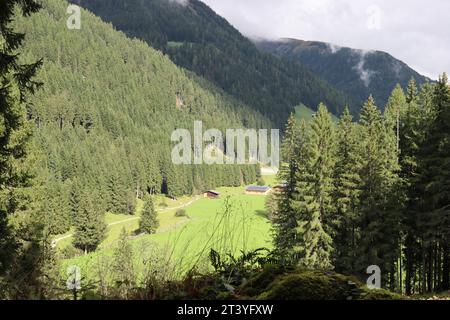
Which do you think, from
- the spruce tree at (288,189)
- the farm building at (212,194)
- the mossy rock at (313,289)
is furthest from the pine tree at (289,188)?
the farm building at (212,194)

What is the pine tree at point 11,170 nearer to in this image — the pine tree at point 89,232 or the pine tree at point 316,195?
the pine tree at point 316,195

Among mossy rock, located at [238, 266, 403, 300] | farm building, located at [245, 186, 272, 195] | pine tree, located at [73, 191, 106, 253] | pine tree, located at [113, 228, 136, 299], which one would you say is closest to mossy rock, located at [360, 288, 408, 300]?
mossy rock, located at [238, 266, 403, 300]

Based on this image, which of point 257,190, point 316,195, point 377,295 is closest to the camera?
point 377,295

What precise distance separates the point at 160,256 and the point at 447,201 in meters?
24.9

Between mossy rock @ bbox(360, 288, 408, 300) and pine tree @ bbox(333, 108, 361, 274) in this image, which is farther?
pine tree @ bbox(333, 108, 361, 274)

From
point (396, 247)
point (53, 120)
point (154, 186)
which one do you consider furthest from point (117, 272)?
point (53, 120)

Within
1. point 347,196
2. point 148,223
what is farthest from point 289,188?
point 148,223

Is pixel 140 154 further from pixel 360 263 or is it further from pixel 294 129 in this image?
pixel 360 263

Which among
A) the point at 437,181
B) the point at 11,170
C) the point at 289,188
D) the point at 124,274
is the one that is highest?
the point at 11,170

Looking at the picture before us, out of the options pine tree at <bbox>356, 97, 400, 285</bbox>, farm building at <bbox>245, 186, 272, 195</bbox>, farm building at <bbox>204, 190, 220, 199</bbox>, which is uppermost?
pine tree at <bbox>356, 97, 400, 285</bbox>

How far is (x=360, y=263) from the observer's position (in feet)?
92.9

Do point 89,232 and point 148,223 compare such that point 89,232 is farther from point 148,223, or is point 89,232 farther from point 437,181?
point 437,181

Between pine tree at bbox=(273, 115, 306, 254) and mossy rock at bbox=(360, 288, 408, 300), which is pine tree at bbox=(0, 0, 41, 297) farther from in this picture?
pine tree at bbox=(273, 115, 306, 254)

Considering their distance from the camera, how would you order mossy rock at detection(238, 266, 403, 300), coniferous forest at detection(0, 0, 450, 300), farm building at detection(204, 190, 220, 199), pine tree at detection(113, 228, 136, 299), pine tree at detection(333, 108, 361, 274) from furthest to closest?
1. farm building at detection(204, 190, 220, 199)
2. pine tree at detection(333, 108, 361, 274)
3. coniferous forest at detection(0, 0, 450, 300)
4. pine tree at detection(113, 228, 136, 299)
5. mossy rock at detection(238, 266, 403, 300)
